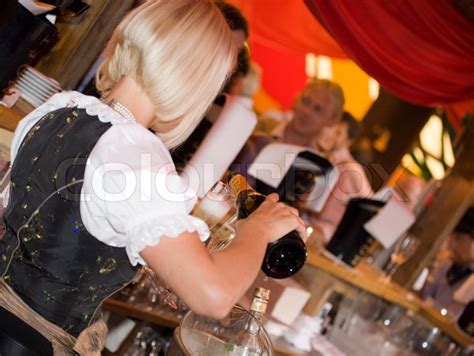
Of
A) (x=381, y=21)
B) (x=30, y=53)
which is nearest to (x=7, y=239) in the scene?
(x=30, y=53)

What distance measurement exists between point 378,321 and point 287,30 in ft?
6.02

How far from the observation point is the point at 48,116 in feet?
4.29

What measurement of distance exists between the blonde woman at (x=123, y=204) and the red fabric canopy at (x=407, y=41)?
1478 millimetres

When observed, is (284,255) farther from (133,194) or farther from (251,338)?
(133,194)

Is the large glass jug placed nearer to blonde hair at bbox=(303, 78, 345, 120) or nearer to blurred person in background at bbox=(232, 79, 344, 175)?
blurred person in background at bbox=(232, 79, 344, 175)

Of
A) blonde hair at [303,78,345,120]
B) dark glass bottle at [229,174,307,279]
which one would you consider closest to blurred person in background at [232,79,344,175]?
blonde hair at [303,78,345,120]

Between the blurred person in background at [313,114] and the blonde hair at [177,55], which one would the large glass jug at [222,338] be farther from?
the blurred person in background at [313,114]

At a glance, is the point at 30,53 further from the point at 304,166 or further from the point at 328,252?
the point at 328,252

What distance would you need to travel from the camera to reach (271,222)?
1259mm

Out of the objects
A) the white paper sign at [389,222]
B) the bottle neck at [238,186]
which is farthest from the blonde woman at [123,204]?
the white paper sign at [389,222]

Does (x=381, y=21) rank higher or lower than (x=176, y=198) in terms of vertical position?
higher

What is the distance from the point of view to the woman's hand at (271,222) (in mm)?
1232

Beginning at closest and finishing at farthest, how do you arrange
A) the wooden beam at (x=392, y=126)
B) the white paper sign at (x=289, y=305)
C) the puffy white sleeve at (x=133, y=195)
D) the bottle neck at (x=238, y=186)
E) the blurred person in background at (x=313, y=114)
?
the puffy white sleeve at (x=133, y=195), the bottle neck at (x=238, y=186), the white paper sign at (x=289, y=305), the blurred person in background at (x=313, y=114), the wooden beam at (x=392, y=126)

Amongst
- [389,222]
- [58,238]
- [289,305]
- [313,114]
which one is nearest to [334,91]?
[313,114]
